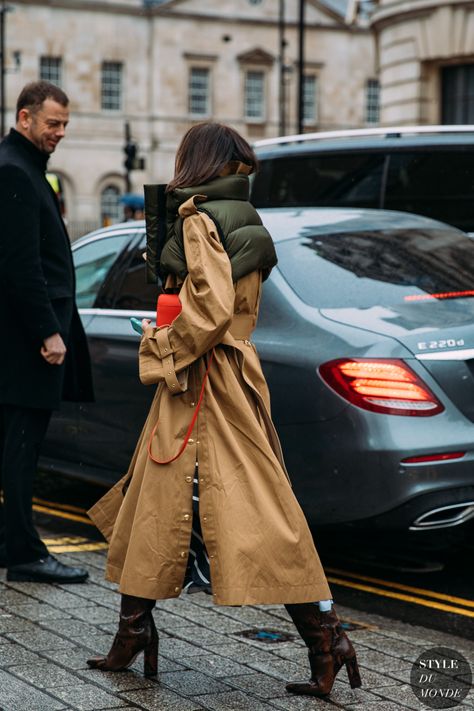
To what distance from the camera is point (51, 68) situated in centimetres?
5681

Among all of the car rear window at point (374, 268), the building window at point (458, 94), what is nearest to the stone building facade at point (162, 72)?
the building window at point (458, 94)

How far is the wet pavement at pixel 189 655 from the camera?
4.13 metres

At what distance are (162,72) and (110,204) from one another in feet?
19.9

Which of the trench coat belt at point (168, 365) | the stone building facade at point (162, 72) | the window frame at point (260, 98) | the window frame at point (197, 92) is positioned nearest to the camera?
the trench coat belt at point (168, 365)

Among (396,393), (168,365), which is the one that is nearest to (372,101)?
(396,393)

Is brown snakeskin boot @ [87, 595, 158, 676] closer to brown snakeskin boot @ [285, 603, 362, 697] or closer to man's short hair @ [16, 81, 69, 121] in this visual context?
brown snakeskin boot @ [285, 603, 362, 697]

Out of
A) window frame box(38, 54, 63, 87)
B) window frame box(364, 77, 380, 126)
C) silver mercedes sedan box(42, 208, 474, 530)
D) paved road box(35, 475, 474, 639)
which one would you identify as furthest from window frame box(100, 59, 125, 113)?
silver mercedes sedan box(42, 208, 474, 530)

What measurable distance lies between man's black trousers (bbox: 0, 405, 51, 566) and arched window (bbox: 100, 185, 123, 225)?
5281 centimetres

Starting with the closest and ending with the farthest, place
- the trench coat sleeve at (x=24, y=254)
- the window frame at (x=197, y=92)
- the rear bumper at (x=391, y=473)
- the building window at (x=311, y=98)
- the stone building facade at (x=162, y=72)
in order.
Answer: the rear bumper at (x=391, y=473) < the trench coat sleeve at (x=24, y=254) < the stone building facade at (x=162, y=72) < the window frame at (x=197, y=92) < the building window at (x=311, y=98)

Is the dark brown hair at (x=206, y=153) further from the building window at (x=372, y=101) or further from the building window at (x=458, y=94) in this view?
the building window at (x=372, y=101)

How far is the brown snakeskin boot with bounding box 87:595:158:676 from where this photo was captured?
4297 mm

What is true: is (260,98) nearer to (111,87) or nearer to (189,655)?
(111,87)

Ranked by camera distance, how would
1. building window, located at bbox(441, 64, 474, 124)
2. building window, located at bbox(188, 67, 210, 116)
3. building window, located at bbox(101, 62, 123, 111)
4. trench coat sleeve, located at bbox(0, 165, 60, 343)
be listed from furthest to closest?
building window, located at bbox(188, 67, 210, 116), building window, located at bbox(101, 62, 123, 111), building window, located at bbox(441, 64, 474, 124), trench coat sleeve, located at bbox(0, 165, 60, 343)

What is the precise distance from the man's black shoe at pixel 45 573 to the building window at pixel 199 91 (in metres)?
55.2
